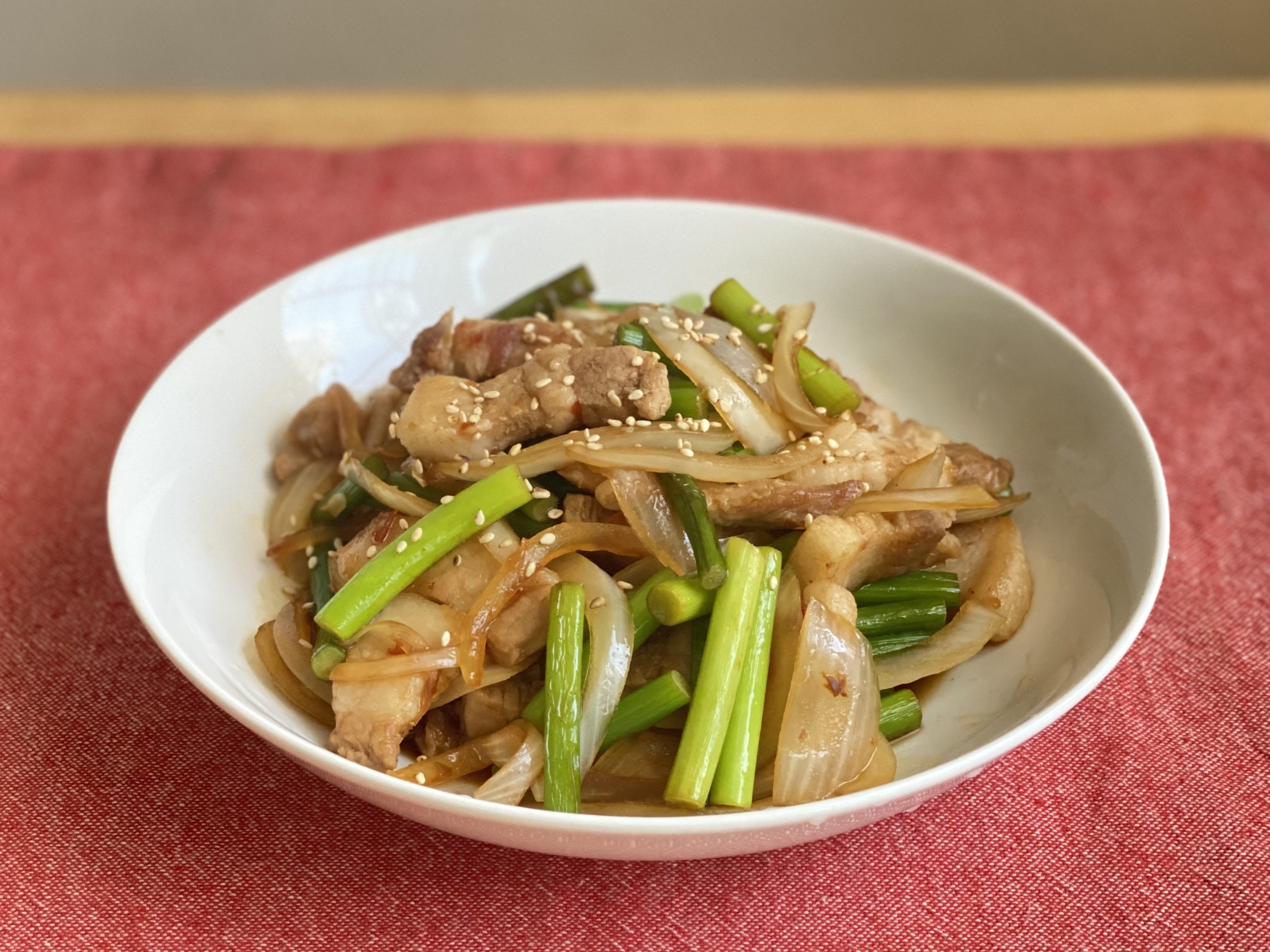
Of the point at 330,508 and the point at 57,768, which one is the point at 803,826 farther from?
the point at 57,768

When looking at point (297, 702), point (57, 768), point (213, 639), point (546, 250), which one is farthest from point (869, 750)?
point (546, 250)

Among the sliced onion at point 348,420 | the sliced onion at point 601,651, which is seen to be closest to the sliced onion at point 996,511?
the sliced onion at point 601,651

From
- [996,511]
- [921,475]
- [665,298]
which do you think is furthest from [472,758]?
[665,298]

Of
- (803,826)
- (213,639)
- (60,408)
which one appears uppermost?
(803,826)

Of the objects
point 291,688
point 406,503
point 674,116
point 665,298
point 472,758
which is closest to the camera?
point 472,758

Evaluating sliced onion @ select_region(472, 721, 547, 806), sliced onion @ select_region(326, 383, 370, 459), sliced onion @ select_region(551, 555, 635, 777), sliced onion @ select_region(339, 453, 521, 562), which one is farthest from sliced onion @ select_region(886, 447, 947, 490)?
sliced onion @ select_region(326, 383, 370, 459)

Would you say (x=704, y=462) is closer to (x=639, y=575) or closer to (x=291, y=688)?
(x=639, y=575)

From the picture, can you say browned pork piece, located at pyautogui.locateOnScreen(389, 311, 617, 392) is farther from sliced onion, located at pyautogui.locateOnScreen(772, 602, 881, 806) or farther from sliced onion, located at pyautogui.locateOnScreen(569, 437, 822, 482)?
sliced onion, located at pyautogui.locateOnScreen(772, 602, 881, 806)
